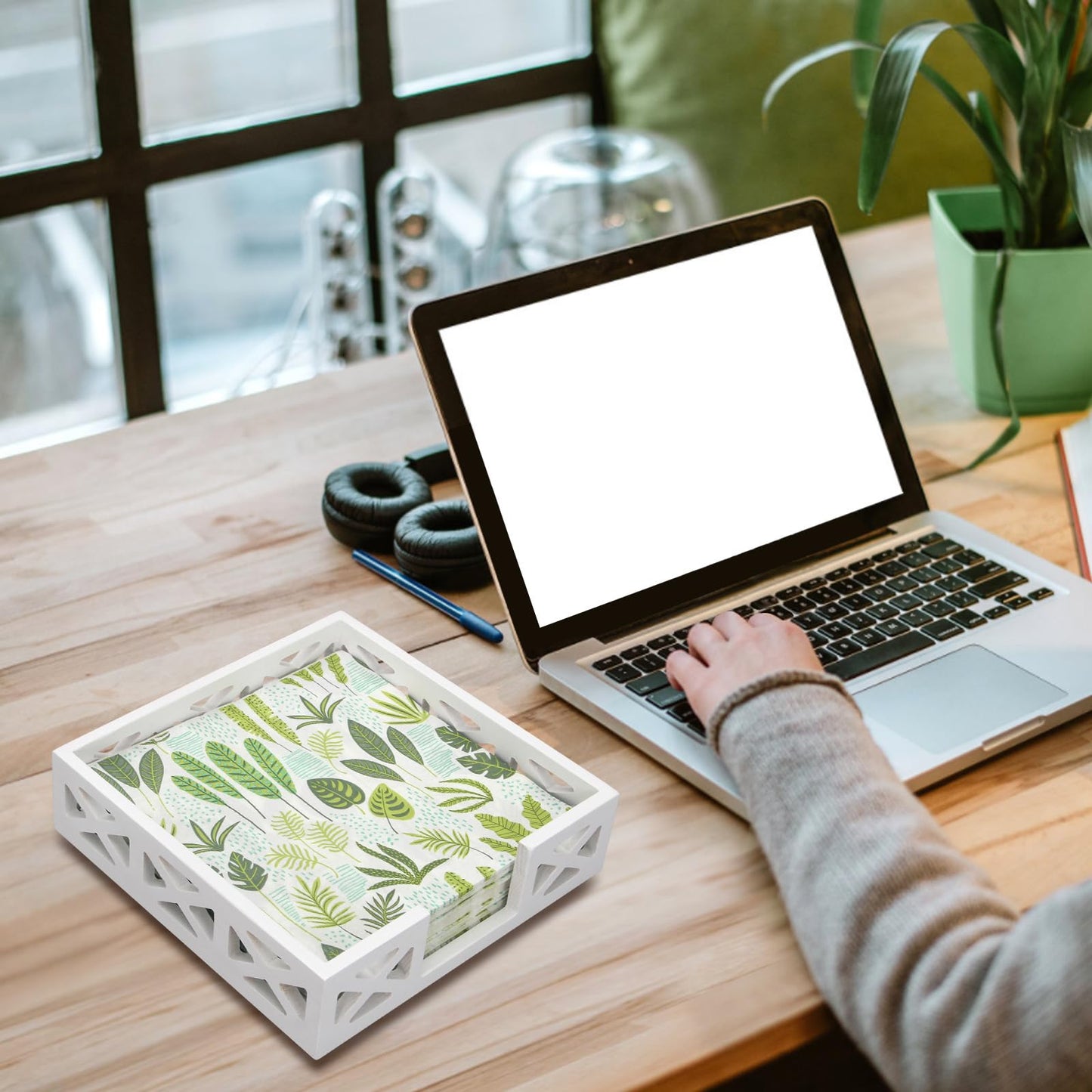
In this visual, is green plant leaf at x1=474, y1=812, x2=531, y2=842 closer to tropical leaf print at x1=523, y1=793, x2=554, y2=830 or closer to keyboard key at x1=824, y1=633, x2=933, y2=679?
tropical leaf print at x1=523, y1=793, x2=554, y2=830

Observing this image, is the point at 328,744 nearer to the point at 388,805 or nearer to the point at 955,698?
the point at 388,805

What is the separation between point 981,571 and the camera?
3.21ft

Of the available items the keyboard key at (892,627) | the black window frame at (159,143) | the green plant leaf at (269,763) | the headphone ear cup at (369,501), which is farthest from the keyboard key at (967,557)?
the black window frame at (159,143)

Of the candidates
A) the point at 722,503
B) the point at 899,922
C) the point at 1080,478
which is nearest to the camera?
the point at 899,922

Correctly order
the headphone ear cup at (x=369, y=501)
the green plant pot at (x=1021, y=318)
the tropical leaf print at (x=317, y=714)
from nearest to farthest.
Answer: the tropical leaf print at (x=317, y=714), the headphone ear cup at (x=369, y=501), the green plant pot at (x=1021, y=318)

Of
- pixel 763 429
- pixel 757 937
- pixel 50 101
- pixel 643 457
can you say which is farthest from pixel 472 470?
pixel 50 101

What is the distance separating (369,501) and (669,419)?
0.77ft

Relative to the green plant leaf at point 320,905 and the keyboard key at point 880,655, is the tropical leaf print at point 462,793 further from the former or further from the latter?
the keyboard key at point 880,655

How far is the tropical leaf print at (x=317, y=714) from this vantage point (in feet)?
2.64

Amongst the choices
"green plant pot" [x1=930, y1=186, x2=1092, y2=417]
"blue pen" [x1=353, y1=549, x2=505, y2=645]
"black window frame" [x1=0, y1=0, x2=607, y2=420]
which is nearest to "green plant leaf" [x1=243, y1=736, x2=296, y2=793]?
"blue pen" [x1=353, y1=549, x2=505, y2=645]

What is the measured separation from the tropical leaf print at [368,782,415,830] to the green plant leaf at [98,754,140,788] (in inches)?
4.9

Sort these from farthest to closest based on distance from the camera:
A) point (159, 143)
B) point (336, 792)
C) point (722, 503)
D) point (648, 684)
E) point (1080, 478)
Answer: point (159, 143) → point (1080, 478) → point (722, 503) → point (648, 684) → point (336, 792)

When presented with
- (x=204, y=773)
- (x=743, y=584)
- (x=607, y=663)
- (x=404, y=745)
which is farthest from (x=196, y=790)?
(x=743, y=584)

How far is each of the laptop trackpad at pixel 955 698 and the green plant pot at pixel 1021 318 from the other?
1.38ft
